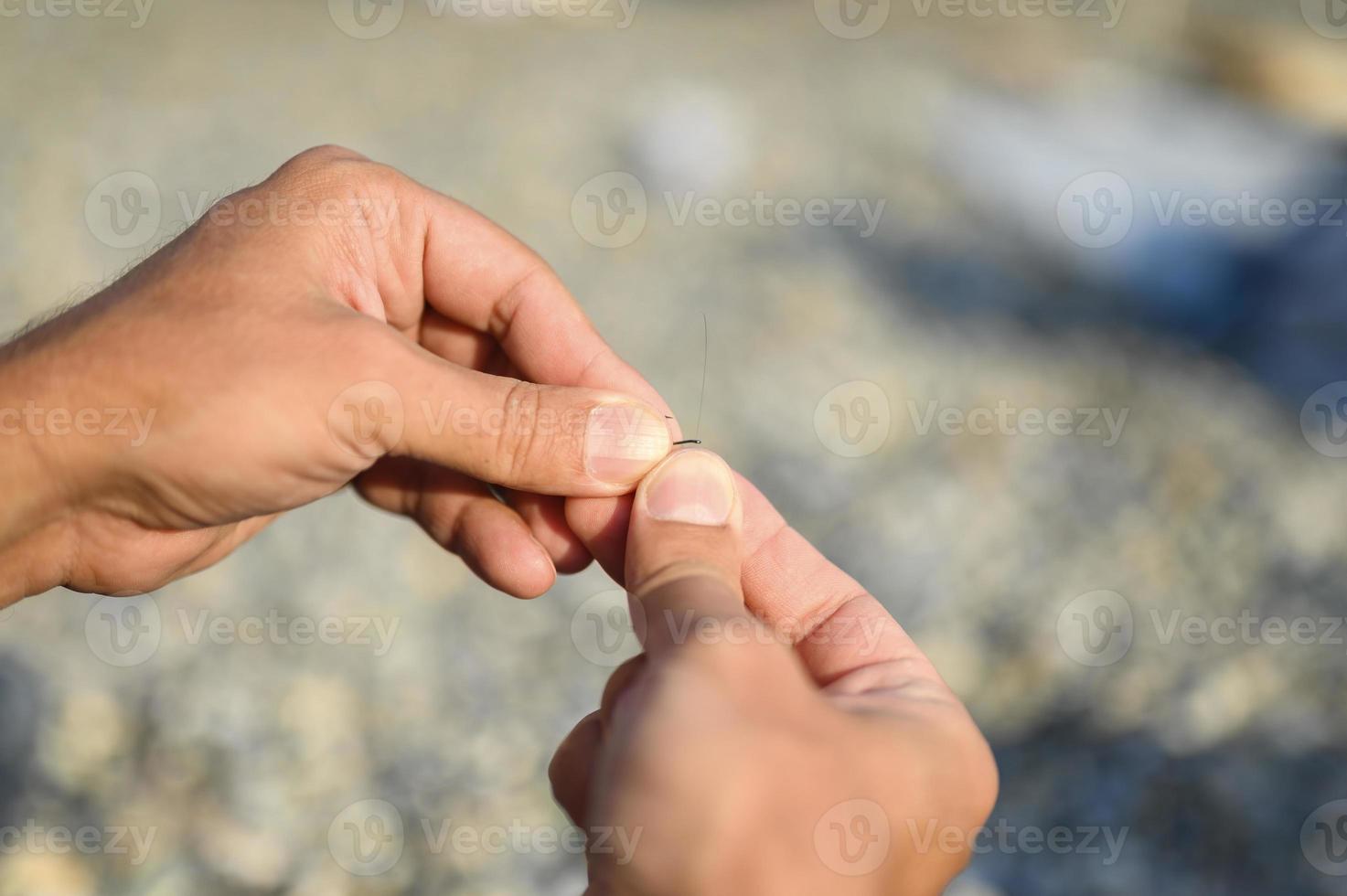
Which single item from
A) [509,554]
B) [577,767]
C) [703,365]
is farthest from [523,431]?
[703,365]

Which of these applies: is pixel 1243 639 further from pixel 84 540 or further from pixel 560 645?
pixel 84 540

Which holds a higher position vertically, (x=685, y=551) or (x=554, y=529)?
(x=685, y=551)

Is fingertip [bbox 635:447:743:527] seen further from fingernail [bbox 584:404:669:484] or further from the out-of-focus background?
the out-of-focus background

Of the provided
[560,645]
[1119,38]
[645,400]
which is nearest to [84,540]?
[645,400]

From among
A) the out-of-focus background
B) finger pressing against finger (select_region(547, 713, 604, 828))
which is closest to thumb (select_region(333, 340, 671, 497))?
finger pressing against finger (select_region(547, 713, 604, 828))

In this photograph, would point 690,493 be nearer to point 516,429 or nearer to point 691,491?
point 691,491

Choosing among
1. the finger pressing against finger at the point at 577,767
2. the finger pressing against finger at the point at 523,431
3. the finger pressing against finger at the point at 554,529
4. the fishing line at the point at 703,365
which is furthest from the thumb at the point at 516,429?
the fishing line at the point at 703,365

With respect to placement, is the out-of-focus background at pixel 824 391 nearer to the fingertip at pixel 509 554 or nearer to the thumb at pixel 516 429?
the fingertip at pixel 509 554
